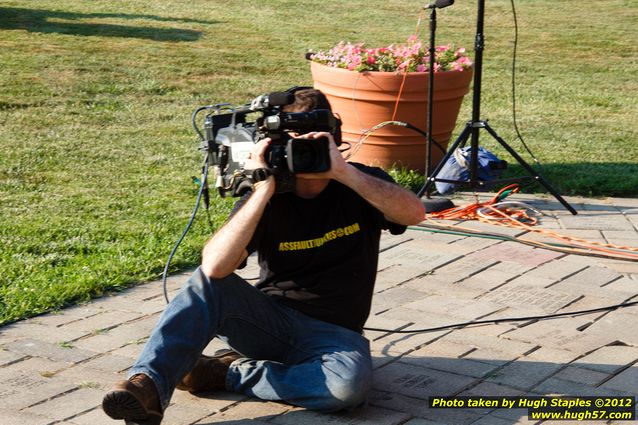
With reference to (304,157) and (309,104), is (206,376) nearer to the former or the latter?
(304,157)

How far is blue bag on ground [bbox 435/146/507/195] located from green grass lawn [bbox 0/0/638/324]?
520 millimetres

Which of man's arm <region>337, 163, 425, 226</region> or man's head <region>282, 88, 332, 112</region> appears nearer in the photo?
man's arm <region>337, 163, 425, 226</region>

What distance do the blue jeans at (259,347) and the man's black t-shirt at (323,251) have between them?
0.24 ft

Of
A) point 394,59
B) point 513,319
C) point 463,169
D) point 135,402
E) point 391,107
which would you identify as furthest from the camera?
point 394,59

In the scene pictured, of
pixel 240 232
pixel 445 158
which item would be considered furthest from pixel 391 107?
pixel 240 232

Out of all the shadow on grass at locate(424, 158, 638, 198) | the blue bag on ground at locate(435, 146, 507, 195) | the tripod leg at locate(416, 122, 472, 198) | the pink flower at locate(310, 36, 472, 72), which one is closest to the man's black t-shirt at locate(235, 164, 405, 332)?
the tripod leg at locate(416, 122, 472, 198)

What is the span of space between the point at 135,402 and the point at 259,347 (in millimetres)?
606

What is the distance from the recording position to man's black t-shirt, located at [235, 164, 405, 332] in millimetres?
3682

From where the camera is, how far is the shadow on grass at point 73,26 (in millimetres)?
13664

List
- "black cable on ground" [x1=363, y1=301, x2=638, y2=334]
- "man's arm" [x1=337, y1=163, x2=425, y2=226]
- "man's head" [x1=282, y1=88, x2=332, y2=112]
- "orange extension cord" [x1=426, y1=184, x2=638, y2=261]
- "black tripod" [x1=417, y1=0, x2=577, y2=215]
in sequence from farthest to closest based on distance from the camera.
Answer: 1. "black tripod" [x1=417, y1=0, x2=577, y2=215]
2. "orange extension cord" [x1=426, y1=184, x2=638, y2=261]
3. "black cable on ground" [x1=363, y1=301, x2=638, y2=334]
4. "man's head" [x1=282, y1=88, x2=332, y2=112]
5. "man's arm" [x1=337, y1=163, x2=425, y2=226]

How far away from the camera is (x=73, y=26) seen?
553 inches

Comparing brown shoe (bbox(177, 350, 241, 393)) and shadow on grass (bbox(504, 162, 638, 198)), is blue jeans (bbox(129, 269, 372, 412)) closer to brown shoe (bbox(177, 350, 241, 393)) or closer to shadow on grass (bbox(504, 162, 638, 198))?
brown shoe (bbox(177, 350, 241, 393))

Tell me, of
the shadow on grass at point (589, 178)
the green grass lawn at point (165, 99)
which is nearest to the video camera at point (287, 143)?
the green grass lawn at point (165, 99)

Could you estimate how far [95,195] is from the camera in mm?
6844
